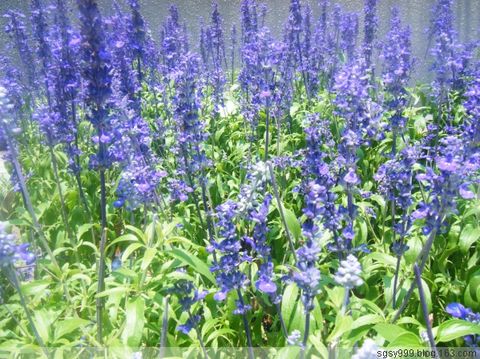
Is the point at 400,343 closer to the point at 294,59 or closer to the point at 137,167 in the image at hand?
the point at 137,167

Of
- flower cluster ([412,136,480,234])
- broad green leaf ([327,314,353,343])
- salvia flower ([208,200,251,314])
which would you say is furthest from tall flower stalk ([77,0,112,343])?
flower cluster ([412,136,480,234])

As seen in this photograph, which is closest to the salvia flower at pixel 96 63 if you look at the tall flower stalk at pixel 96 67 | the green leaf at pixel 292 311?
the tall flower stalk at pixel 96 67

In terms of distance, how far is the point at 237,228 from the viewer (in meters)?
3.30

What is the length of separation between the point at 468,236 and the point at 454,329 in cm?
110

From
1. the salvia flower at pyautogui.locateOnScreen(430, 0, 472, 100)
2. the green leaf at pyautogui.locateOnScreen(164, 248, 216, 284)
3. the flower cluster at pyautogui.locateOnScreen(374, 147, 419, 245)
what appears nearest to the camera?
the green leaf at pyautogui.locateOnScreen(164, 248, 216, 284)

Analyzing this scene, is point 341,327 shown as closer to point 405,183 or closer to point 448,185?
point 448,185

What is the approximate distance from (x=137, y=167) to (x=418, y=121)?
3544 millimetres

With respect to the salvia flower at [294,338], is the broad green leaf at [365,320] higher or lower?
lower

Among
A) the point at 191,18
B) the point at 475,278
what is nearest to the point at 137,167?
the point at 475,278

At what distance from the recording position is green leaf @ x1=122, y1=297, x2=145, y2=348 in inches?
82.9

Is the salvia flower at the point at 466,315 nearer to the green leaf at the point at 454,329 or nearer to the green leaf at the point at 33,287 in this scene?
the green leaf at the point at 454,329

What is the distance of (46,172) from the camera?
4918 millimetres

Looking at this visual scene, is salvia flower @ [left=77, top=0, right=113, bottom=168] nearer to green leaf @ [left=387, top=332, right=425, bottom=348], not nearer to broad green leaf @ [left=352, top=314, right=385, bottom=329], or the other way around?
broad green leaf @ [left=352, top=314, right=385, bottom=329]

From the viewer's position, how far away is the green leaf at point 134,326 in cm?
211
